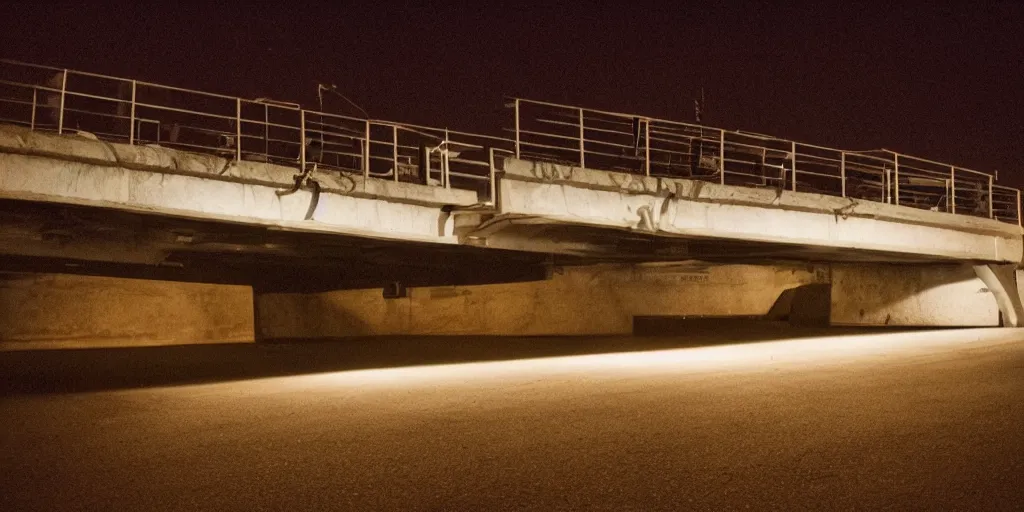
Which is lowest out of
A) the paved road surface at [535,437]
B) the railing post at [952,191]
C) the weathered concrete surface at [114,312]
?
the paved road surface at [535,437]

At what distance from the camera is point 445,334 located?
23.9 m

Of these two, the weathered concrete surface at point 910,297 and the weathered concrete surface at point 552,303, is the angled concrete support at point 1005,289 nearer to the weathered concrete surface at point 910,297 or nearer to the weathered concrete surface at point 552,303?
the weathered concrete surface at point 910,297

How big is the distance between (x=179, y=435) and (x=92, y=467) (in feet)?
4.47

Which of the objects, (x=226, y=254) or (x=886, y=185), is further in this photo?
(x=886, y=185)

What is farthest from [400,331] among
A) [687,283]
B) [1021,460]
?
[1021,460]

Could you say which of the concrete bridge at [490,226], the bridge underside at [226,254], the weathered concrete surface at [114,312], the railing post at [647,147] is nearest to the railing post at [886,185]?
the concrete bridge at [490,226]

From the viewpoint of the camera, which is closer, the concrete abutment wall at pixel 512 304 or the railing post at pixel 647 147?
the railing post at pixel 647 147

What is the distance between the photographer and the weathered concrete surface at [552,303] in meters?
22.9

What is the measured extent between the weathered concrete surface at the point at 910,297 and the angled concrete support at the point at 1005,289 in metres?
0.15

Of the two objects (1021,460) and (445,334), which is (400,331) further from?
(1021,460)

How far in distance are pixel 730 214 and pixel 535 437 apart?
31.9 ft

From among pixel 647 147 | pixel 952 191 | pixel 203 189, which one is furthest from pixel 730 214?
pixel 203 189

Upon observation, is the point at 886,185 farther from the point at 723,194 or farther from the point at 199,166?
the point at 199,166

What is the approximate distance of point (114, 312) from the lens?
814 inches
